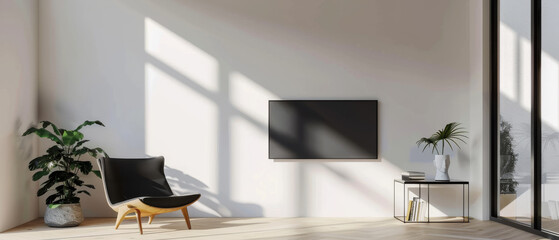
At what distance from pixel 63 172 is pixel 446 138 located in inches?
167

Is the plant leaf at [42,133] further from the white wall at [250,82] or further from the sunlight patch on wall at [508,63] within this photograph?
the sunlight patch on wall at [508,63]

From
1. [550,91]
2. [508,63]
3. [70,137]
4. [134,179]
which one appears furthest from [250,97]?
[550,91]

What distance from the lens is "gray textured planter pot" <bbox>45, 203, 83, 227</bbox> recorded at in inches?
244

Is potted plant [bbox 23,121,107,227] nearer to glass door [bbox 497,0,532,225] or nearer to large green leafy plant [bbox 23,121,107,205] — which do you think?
large green leafy plant [bbox 23,121,107,205]

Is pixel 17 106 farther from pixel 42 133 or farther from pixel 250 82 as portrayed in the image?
pixel 250 82

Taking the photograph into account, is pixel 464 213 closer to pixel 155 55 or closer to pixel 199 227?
pixel 199 227

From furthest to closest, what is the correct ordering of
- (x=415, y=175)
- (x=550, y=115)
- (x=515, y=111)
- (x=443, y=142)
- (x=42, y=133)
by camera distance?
1. (x=443, y=142)
2. (x=415, y=175)
3. (x=42, y=133)
4. (x=515, y=111)
5. (x=550, y=115)

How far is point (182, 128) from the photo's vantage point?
7.00m

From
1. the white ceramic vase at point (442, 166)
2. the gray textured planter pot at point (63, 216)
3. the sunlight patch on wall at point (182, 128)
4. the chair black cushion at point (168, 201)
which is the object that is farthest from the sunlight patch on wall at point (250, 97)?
the gray textured planter pot at point (63, 216)

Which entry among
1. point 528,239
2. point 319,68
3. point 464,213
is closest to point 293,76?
point 319,68

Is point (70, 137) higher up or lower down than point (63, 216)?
higher up

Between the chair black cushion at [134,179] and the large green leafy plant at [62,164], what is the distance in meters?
0.37

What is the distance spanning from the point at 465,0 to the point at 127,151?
4.36m

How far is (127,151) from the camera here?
22.9 ft
